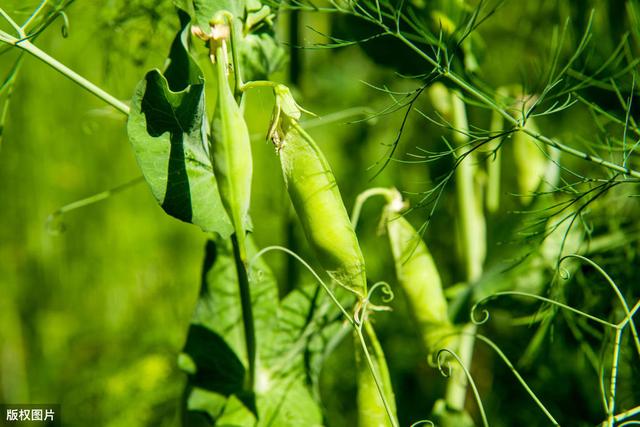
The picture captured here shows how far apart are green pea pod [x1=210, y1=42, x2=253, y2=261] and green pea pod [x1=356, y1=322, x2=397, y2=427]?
144mm

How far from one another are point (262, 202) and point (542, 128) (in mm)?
485

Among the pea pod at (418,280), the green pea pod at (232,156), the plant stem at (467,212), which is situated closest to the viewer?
the green pea pod at (232,156)

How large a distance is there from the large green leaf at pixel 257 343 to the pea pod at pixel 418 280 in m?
0.08

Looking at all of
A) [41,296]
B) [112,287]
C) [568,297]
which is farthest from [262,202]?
[568,297]

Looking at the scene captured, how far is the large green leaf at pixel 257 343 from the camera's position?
0.51 m

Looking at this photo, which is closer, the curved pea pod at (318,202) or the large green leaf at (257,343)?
the curved pea pod at (318,202)

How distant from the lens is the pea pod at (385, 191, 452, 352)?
1.61 ft

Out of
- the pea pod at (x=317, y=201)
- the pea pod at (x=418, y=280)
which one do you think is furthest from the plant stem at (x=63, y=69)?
the pea pod at (x=418, y=280)

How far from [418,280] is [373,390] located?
0.33 feet

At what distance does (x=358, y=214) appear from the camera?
53 cm

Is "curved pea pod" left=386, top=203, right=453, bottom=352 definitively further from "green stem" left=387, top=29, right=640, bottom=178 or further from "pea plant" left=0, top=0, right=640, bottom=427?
"green stem" left=387, top=29, right=640, bottom=178

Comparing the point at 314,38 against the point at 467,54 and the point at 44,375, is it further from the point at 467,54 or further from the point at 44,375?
the point at 44,375

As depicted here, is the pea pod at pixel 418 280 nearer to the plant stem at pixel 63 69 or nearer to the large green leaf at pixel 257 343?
the large green leaf at pixel 257 343

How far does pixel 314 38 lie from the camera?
1146 mm
